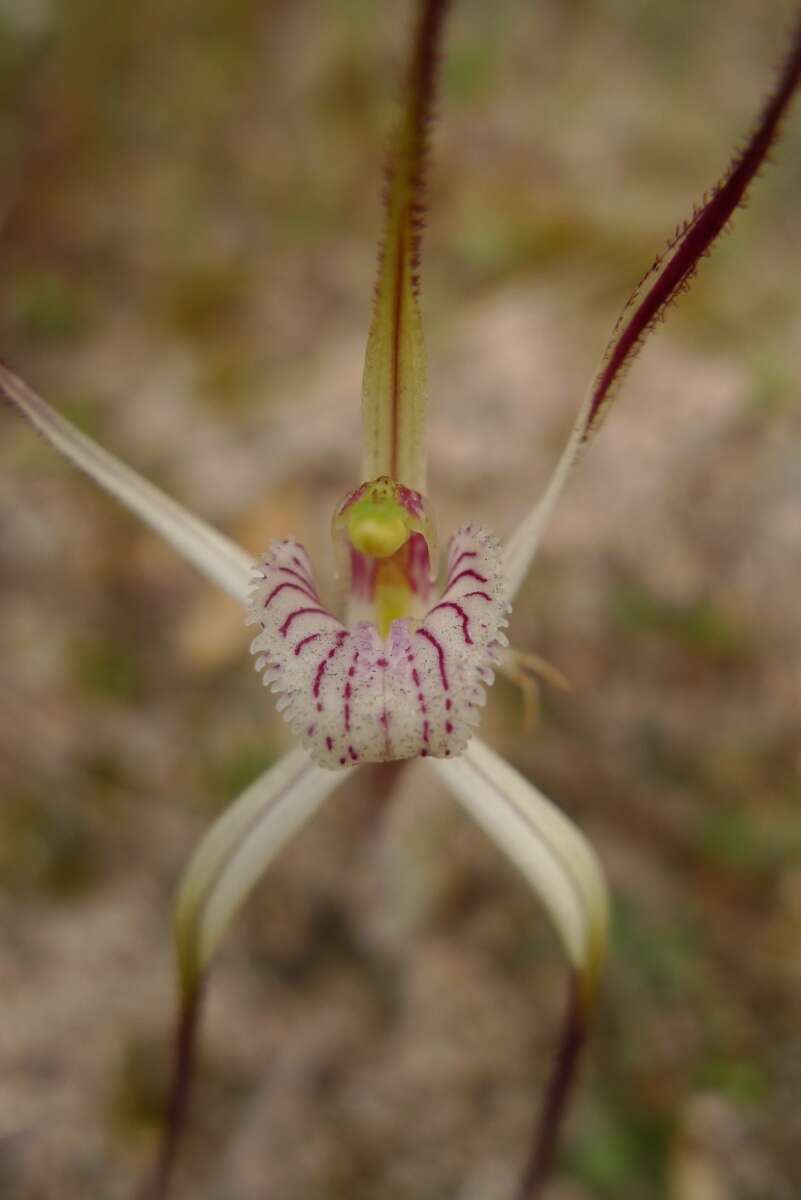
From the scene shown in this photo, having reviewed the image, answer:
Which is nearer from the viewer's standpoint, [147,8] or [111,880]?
[111,880]

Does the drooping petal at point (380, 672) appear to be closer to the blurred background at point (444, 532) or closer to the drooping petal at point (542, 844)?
the drooping petal at point (542, 844)

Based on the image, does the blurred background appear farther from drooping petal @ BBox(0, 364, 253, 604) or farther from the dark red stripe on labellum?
the dark red stripe on labellum

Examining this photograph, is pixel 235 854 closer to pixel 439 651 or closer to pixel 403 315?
pixel 439 651

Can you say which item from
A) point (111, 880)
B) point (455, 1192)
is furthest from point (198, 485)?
point (455, 1192)

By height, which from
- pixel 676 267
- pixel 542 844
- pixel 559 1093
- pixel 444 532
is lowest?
pixel 559 1093

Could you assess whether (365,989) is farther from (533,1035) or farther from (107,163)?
(107,163)

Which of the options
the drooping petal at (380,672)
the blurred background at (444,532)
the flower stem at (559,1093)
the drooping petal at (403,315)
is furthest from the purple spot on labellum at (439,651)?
the blurred background at (444,532)

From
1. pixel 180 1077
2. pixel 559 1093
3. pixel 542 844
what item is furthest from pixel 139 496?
pixel 559 1093
